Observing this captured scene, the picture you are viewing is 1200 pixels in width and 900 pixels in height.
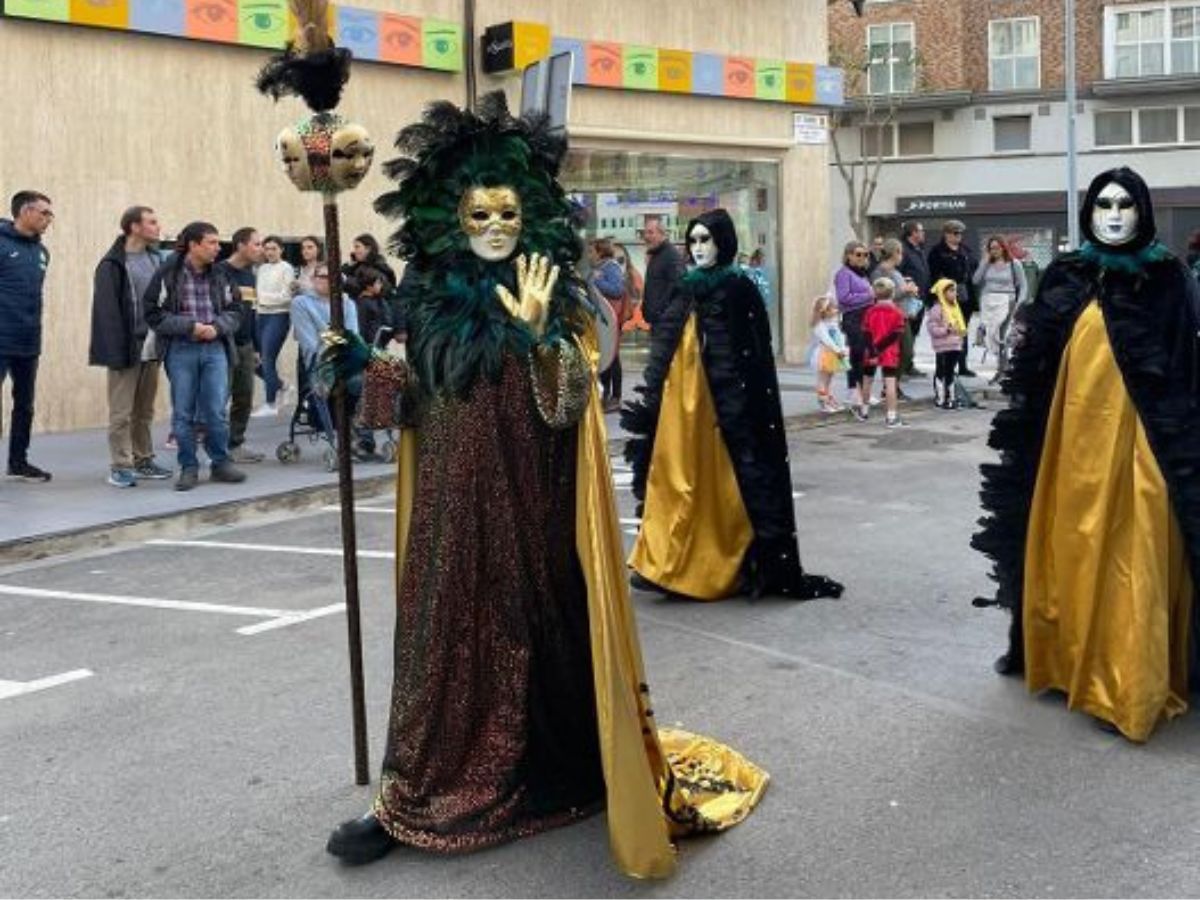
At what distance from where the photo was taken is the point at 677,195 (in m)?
18.4

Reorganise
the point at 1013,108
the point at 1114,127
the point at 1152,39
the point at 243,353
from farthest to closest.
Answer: the point at 1013,108, the point at 1114,127, the point at 1152,39, the point at 243,353

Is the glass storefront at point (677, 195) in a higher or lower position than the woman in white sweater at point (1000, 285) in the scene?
higher

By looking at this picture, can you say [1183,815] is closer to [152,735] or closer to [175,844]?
[175,844]

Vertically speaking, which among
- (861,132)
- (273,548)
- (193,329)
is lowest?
(273,548)

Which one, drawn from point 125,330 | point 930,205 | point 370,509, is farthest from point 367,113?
point 930,205

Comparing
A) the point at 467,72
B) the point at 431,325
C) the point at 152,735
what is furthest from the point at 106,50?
the point at 431,325

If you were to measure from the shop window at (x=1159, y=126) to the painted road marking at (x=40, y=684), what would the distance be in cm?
3917

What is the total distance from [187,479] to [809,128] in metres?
12.4

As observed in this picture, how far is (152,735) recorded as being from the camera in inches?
188

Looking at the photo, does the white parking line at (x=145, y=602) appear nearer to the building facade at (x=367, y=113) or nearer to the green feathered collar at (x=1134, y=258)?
the green feathered collar at (x=1134, y=258)

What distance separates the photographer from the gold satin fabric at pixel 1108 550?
4.49m

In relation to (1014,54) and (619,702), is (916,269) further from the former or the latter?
(1014,54)

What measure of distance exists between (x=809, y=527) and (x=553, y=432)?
513cm

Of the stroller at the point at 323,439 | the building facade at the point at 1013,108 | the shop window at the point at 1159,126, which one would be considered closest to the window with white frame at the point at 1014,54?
the building facade at the point at 1013,108
